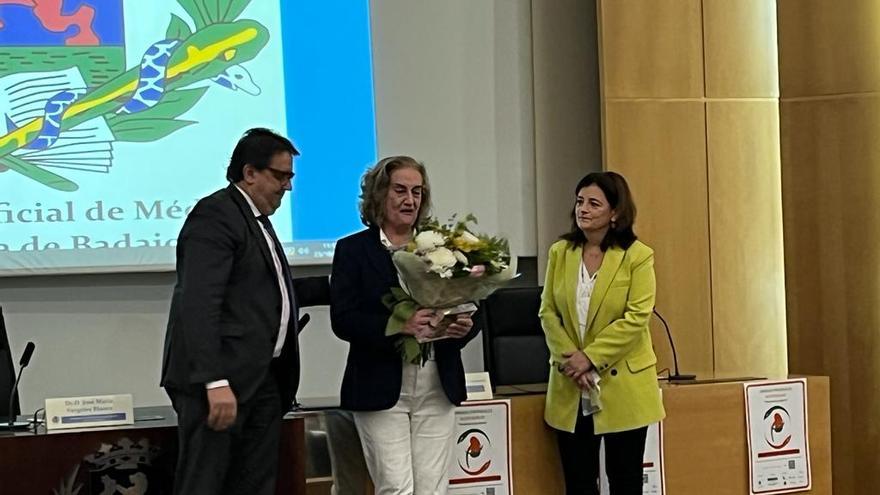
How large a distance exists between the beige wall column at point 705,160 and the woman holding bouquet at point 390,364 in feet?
8.06

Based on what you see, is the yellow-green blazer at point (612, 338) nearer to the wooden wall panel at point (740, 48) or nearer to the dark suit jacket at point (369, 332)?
the dark suit jacket at point (369, 332)

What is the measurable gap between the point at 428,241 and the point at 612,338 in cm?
77

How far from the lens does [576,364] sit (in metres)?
3.39

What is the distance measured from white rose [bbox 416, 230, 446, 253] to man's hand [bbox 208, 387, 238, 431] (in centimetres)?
61

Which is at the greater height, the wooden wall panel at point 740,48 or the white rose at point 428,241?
the wooden wall panel at point 740,48

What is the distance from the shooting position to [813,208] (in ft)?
17.8

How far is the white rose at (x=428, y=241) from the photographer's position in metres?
2.92

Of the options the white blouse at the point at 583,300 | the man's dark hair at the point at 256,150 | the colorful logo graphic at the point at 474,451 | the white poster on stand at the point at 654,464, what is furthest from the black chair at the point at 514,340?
the man's dark hair at the point at 256,150

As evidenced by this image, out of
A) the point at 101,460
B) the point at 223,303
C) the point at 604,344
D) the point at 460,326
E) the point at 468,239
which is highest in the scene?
the point at 468,239

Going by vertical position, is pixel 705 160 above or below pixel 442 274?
above

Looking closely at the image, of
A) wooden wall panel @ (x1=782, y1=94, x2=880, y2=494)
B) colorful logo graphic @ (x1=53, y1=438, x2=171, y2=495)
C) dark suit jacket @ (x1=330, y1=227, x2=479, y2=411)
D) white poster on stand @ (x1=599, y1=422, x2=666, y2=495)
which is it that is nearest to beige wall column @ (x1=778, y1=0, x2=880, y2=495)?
wooden wall panel @ (x1=782, y1=94, x2=880, y2=494)

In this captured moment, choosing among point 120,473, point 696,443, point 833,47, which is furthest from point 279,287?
point 833,47

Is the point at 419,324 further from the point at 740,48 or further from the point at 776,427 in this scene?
the point at 740,48

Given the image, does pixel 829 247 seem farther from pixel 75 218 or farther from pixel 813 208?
pixel 75 218
